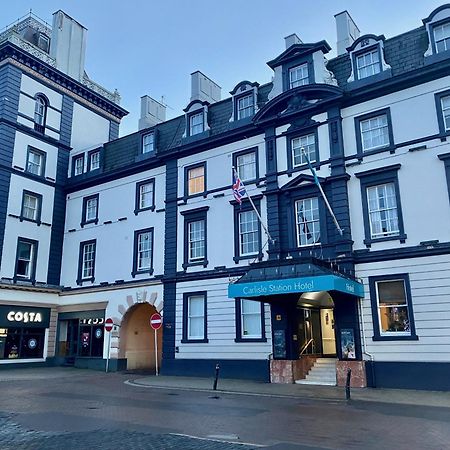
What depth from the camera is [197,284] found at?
23.0 m

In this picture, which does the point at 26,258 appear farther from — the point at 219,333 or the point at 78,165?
the point at 219,333

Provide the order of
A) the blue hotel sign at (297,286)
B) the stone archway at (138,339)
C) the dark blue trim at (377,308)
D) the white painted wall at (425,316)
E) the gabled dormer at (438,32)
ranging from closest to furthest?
the blue hotel sign at (297,286) < the white painted wall at (425,316) < the dark blue trim at (377,308) < the gabled dormer at (438,32) < the stone archway at (138,339)

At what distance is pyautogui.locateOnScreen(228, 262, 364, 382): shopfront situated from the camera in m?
16.5

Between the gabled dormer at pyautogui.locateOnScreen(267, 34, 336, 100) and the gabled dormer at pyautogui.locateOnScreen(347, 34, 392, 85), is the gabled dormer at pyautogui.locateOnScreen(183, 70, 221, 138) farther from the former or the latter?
the gabled dormer at pyautogui.locateOnScreen(347, 34, 392, 85)

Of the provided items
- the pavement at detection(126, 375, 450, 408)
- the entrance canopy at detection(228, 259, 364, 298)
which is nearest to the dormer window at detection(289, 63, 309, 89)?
the entrance canopy at detection(228, 259, 364, 298)

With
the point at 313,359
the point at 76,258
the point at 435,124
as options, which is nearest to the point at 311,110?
the point at 435,124

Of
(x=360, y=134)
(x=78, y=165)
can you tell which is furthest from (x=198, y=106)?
(x=78, y=165)

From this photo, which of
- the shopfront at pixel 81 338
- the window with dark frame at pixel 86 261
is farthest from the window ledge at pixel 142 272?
the window with dark frame at pixel 86 261

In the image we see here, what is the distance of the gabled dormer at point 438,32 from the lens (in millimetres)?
18484

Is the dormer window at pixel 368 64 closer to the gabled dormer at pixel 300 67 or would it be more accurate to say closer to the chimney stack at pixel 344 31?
the gabled dormer at pixel 300 67

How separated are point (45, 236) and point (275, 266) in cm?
1850

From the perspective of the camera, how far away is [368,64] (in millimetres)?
20281

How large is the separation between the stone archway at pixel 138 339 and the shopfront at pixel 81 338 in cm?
158

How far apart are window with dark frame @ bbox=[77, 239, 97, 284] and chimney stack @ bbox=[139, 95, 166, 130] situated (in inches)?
345
